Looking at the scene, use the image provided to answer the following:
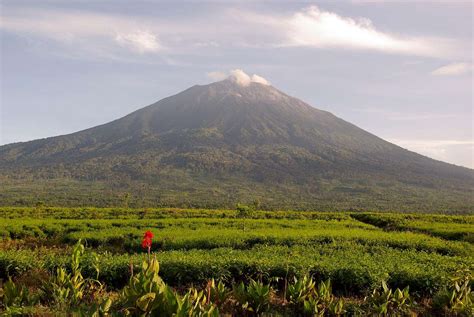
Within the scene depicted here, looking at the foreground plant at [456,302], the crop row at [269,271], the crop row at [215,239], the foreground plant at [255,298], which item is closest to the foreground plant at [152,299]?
the foreground plant at [255,298]

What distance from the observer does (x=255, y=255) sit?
14.7 m

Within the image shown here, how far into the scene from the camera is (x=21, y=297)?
8.06 metres

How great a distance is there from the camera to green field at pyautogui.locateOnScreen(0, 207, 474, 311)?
38.8ft

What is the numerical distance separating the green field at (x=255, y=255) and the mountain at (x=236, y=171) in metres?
69.3

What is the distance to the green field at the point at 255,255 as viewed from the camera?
11.8 m

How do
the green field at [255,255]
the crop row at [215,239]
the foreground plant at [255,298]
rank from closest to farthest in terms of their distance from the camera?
1. the foreground plant at [255,298]
2. the green field at [255,255]
3. the crop row at [215,239]

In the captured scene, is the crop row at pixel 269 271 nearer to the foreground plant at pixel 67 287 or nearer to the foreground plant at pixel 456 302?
the foreground plant at pixel 456 302

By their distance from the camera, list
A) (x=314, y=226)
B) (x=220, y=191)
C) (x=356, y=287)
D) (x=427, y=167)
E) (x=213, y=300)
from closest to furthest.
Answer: (x=213, y=300)
(x=356, y=287)
(x=314, y=226)
(x=220, y=191)
(x=427, y=167)

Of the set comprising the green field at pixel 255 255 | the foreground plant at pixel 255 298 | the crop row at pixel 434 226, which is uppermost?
the foreground plant at pixel 255 298

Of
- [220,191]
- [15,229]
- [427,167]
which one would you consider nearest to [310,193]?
[220,191]

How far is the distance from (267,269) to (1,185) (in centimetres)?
13769

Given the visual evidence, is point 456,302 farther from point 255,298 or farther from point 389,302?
point 255,298

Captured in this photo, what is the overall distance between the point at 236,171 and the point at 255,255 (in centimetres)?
13622

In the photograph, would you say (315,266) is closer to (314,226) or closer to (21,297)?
(21,297)
